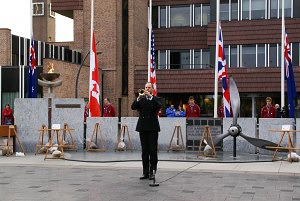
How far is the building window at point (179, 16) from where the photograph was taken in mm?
42875

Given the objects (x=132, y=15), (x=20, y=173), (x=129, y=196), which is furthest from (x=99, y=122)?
(x=132, y=15)

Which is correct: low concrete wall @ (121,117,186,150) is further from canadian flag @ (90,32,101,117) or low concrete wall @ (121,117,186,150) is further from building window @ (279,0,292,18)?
building window @ (279,0,292,18)

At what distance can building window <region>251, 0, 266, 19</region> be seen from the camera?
38844 mm

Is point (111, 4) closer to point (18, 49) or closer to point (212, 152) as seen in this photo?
point (18, 49)

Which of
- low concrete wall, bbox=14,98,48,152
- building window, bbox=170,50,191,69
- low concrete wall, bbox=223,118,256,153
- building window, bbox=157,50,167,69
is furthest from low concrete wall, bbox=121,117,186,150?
building window, bbox=157,50,167,69

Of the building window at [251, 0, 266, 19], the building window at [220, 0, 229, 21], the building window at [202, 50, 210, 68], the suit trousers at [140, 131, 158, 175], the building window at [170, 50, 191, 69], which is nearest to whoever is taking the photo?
the suit trousers at [140, 131, 158, 175]

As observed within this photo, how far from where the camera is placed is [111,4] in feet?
133

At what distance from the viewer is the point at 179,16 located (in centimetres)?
4312

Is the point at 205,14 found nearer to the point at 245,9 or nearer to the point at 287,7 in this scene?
the point at 245,9

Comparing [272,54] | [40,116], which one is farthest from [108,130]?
[272,54]

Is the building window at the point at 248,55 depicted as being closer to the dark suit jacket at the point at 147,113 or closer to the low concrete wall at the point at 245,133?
the low concrete wall at the point at 245,133

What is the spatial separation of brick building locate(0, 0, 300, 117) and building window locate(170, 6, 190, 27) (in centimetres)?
8

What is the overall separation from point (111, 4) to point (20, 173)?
29059 mm

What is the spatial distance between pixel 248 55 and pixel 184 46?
589 cm
